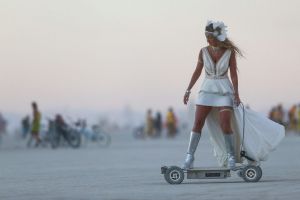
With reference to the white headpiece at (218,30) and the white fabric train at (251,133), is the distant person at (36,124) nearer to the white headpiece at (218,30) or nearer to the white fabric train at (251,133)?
the white fabric train at (251,133)

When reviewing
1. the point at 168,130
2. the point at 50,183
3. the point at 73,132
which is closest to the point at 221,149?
the point at 50,183

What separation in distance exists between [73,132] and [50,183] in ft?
91.9

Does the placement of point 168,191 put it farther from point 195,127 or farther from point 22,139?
point 22,139

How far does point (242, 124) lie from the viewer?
1466cm

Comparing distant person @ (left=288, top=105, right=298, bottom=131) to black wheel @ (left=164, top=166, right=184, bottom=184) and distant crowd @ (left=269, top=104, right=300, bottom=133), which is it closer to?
distant crowd @ (left=269, top=104, right=300, bottom=133)

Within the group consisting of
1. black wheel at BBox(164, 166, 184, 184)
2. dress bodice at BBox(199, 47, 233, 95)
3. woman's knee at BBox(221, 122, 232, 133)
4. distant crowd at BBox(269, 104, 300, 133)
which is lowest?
black wheel at BBox(164, 166, 184, 184)

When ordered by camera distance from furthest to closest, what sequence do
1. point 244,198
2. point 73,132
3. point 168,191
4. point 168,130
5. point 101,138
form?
point 168,130 → point 101,138 → point 73,132 → point 168,191 → point 244,198

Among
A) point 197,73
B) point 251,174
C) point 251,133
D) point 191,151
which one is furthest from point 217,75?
point 251,174

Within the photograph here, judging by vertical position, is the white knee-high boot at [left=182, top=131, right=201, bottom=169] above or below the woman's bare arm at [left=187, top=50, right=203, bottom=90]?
below

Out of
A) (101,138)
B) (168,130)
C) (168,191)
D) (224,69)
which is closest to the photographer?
(168,191)

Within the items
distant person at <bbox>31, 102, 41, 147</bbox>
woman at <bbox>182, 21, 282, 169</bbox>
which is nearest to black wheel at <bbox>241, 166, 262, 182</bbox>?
woman at <bbox>182, 21, 282, 169</bbox>

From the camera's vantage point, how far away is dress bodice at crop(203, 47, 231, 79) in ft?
47.2

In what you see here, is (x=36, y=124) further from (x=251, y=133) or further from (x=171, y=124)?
(x=251, y=133)

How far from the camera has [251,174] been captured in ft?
46.4
